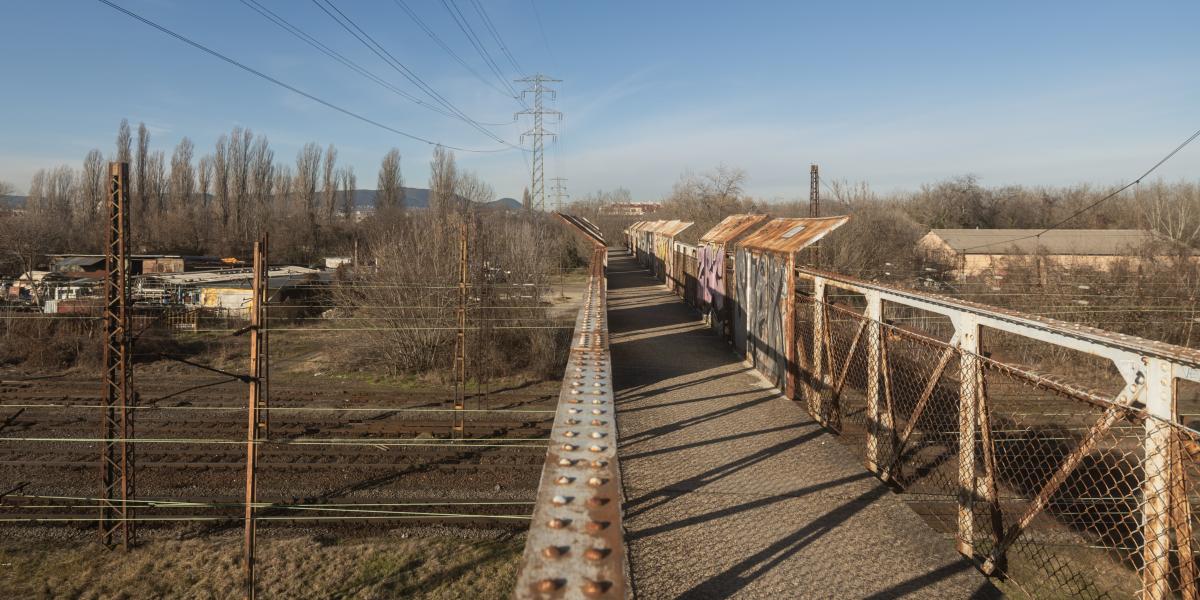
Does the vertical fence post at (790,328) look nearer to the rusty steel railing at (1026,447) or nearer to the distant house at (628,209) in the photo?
the rusty steel railing at (1026,447)

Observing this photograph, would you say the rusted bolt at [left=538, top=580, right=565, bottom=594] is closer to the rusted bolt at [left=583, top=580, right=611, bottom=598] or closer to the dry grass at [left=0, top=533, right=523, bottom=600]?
the rusted bolt at [left=583, top=580, right=611, bottom=598]

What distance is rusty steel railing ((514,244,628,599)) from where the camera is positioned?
4.18 ft

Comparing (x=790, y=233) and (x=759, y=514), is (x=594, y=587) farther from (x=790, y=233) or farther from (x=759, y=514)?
(x=790, y=233)

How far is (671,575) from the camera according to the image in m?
3.76

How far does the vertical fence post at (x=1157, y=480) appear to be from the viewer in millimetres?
2607

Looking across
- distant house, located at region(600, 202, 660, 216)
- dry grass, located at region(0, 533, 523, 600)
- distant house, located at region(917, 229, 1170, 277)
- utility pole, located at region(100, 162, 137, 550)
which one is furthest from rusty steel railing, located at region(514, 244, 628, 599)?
distant house, located at region(600, 202, 660, 216)

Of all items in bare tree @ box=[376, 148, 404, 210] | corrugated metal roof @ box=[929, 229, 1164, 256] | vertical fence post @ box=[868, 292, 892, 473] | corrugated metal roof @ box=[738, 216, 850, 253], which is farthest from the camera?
bare tree @ box=[376, 148, 404, 210]

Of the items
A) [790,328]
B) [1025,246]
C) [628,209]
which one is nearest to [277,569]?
[790,328]

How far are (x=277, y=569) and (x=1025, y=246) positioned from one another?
37714mm

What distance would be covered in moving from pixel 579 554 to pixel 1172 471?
8.53 ft

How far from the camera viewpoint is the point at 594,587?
125 centimetres

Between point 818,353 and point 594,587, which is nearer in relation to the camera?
point 594,587

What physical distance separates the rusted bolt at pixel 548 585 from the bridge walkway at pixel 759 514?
8.26ft

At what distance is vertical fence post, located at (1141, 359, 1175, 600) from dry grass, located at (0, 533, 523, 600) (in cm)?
545
